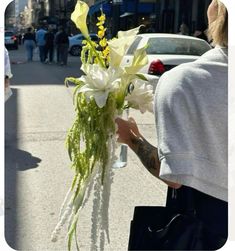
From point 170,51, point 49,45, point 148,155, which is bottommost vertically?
point 49,45

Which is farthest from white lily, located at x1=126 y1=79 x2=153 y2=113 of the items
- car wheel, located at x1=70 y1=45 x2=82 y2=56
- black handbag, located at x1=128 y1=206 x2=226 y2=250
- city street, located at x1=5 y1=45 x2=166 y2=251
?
car wheel, located at x1=70 y1=45 x2=82 y2=56

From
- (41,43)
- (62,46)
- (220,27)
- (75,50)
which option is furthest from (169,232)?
(75,50)

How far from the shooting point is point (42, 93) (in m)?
11.1

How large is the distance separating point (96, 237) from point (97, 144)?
35cm

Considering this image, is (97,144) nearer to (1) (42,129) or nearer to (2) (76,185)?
(2) (76,185)

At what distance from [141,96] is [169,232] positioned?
493 millimetres

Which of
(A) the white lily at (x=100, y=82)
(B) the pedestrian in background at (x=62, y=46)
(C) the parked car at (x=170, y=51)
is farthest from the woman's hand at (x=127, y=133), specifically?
(B) the pedestrian in background at (x=62, y=46)

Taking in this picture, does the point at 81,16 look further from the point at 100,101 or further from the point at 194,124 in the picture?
the point at 194,124

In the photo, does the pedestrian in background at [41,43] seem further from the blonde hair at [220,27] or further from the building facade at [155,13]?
the blonde hair at [220,27]

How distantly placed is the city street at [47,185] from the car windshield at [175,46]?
5.94ft

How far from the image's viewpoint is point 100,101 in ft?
5.32

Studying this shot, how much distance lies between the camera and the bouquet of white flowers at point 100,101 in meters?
1.65

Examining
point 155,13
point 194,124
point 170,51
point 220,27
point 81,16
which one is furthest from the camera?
point 155,13

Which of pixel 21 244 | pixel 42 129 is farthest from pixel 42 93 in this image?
pixel 21 244
